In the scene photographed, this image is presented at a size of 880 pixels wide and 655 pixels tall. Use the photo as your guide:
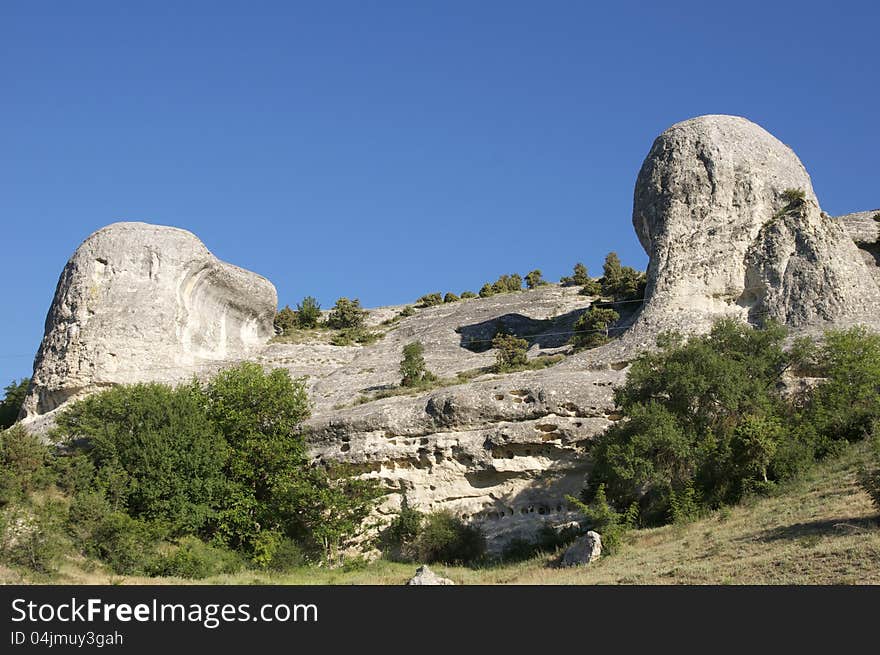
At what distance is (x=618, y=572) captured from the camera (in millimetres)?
20500

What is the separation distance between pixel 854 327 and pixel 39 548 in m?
22.5

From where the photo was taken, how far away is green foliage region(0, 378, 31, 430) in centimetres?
4231

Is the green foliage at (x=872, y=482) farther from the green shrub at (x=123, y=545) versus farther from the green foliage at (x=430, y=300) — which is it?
the green foliage at (x=430, y=300)

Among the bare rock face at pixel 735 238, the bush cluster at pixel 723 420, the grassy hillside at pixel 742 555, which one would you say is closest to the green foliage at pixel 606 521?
the grassy hillside at pixel 742 555

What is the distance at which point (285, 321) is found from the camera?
5216 centimetres

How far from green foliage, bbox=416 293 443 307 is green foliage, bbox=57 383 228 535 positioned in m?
28.6

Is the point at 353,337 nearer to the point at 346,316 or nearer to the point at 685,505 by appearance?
the point at 346,316

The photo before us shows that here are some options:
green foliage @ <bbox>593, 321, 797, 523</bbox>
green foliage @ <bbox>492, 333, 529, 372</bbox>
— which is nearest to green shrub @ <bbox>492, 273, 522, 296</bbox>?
green foliage @ <bbox>492, 333, 529, 372</bbox>

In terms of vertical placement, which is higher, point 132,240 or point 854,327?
point 132,240

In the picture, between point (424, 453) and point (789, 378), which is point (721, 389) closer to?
point (789, 378)

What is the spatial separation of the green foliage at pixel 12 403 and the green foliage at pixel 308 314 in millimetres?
13708

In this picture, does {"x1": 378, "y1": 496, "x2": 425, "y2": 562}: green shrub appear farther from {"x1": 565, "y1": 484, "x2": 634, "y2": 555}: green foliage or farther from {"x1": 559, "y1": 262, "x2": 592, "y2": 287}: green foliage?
{"x1": 559, "y1": 262, "x2": 592, "y2": 287}: green foliage

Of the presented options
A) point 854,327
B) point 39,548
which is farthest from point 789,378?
point 39,548

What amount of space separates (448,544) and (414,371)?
382 inches
